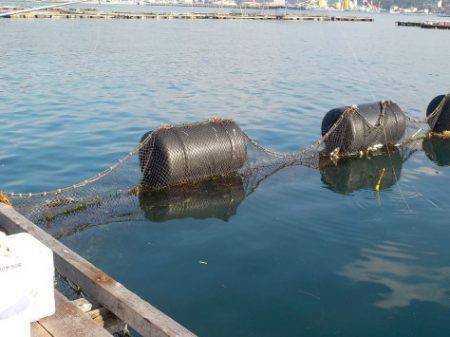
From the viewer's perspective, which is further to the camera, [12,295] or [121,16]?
[121,16]

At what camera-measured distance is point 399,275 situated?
8898 millimetres

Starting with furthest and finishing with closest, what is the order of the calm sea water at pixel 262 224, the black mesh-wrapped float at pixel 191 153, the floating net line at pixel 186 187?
the black mesh-wrapped float at pixel 191 153, the floating net line at pixel 186 187, the calm sea water at pixel 262 224

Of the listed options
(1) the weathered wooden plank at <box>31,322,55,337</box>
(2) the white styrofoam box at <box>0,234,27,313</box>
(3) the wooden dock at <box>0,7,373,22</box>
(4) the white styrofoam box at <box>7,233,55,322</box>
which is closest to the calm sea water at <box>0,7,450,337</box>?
(1) the weathered wooden plank at <box>31,322,55,337</box>

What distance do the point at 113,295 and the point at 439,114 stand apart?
16858 millimetres

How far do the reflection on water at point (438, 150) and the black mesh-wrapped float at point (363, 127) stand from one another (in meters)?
1.56

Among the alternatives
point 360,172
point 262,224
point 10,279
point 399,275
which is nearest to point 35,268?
point 10,279

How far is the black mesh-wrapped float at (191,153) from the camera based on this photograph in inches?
461

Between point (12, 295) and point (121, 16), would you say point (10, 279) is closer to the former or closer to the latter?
point (12, 295)

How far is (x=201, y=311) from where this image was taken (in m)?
7.62

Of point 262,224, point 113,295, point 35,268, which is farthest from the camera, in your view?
point 262,224

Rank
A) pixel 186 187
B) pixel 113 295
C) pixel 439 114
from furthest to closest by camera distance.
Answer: pixel 439 114 < pixel 186 187 < pixel 113 295

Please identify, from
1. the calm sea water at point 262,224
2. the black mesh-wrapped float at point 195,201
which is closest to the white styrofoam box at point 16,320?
the calm sea water at point 262,224

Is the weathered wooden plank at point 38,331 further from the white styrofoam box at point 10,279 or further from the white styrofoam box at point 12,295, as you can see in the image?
the white styrofoam box at point 10,279

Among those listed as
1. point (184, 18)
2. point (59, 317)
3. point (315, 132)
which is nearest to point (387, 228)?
point (59, 317)
